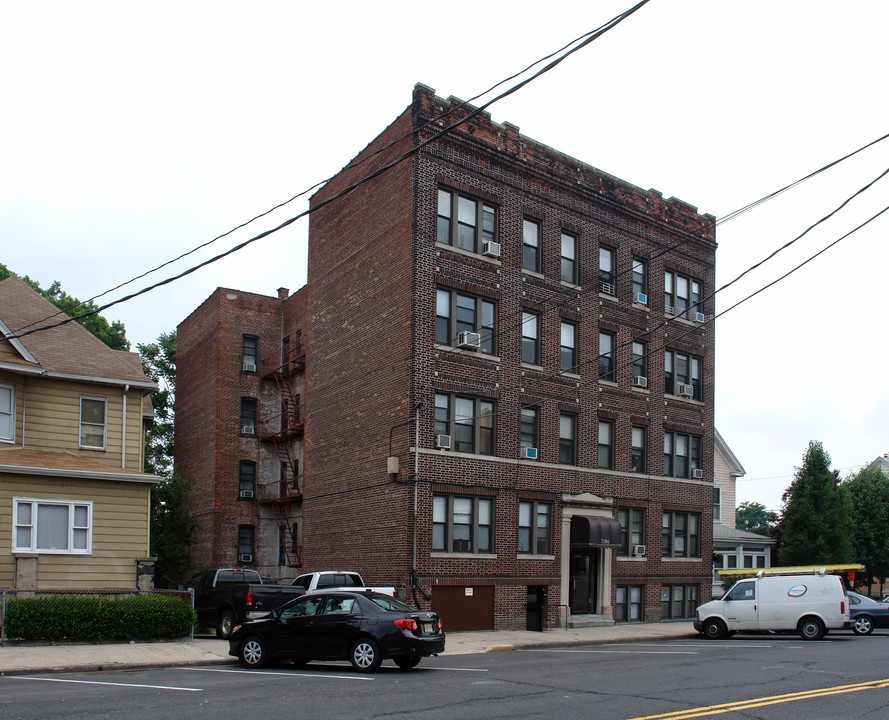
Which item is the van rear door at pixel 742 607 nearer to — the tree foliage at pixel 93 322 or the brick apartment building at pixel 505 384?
the brick apartment building at pixel 505 384

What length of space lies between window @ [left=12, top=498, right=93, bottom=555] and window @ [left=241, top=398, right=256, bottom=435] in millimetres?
16417

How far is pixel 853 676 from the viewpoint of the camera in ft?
50.5

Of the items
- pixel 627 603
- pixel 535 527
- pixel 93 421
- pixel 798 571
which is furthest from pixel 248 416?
pixel 798 571

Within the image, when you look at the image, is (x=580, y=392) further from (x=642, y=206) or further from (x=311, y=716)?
(x=311, y=716)

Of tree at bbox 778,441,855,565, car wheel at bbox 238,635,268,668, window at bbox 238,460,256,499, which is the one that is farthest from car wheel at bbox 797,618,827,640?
window at bbox 238,460,256,499

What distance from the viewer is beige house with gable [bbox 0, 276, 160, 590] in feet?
79.2

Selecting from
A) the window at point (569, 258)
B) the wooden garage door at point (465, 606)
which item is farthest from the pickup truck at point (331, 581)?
the window at point (569, 258)

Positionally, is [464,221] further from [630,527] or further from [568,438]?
[630,527]

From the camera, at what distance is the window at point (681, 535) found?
3503 centimetres

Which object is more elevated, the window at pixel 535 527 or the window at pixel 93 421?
the window at pixel 93 421

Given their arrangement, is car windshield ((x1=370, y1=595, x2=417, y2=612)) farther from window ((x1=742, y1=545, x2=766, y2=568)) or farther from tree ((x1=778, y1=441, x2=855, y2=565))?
window ((x1=742, y1=545, x2=766, y2=568))

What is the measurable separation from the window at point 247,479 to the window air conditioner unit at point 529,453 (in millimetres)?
15872

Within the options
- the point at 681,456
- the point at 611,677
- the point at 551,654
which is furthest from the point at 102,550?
the point at 681,456

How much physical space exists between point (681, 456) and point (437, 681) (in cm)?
2297
